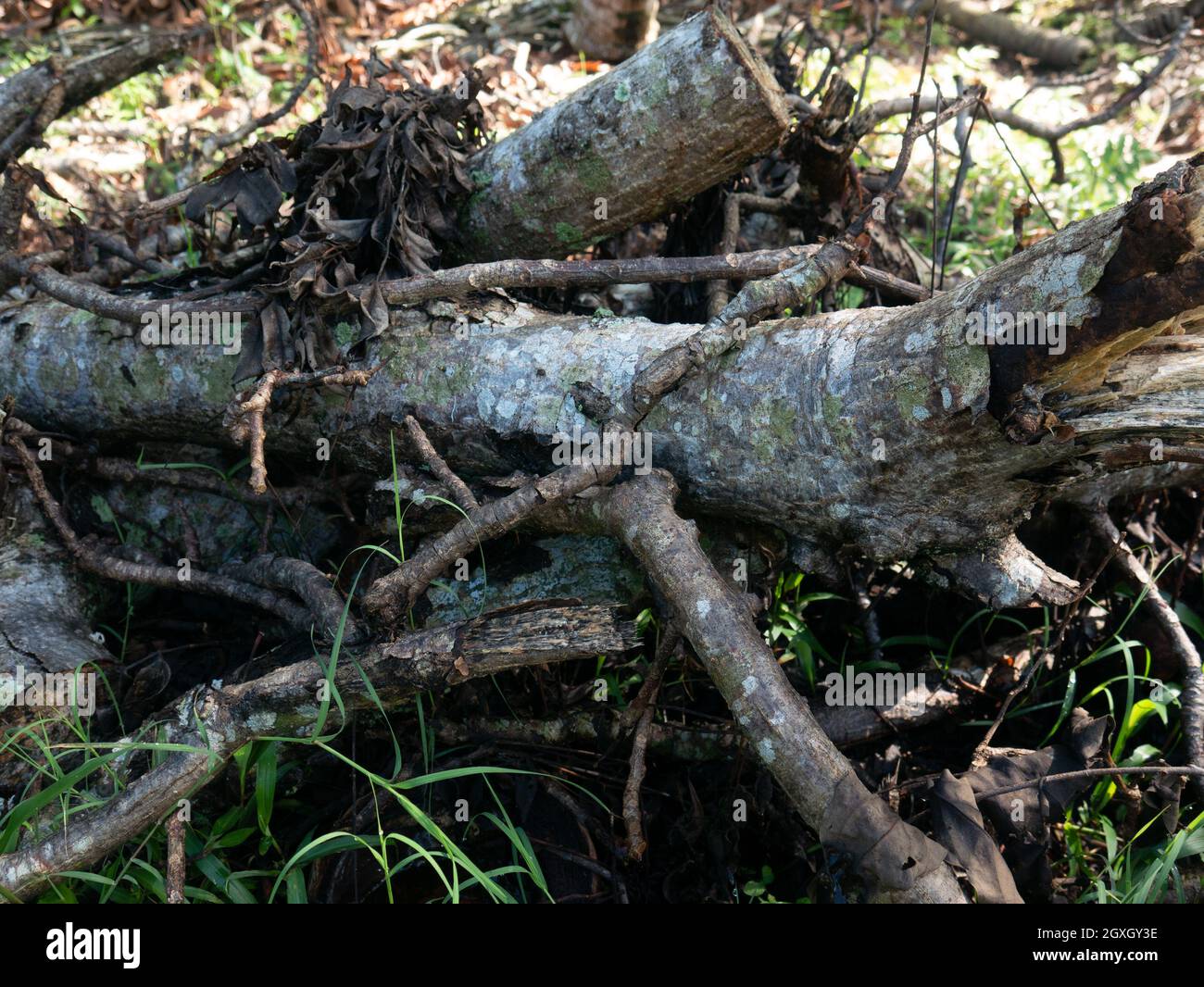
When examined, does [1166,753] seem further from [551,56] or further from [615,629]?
[551,56]

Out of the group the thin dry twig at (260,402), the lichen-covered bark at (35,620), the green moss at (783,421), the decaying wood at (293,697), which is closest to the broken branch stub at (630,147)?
the thin dry twig at (260,402)

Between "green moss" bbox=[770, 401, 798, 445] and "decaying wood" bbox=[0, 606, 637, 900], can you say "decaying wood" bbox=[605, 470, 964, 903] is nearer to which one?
"decaying wood" bbox=[0, 606, 637, 900]

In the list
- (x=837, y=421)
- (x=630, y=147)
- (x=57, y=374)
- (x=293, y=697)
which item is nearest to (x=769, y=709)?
(x=837, y=421)

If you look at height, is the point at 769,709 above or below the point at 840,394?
below

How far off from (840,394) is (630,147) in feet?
3.67

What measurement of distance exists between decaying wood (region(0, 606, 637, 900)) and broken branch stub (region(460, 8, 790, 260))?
4.61 ft

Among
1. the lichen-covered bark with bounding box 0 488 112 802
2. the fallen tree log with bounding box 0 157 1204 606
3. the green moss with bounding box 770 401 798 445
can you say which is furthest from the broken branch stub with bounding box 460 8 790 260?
the lichen-covered bark with bounding box 0 488 112 802

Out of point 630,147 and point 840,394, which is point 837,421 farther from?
point 630,147

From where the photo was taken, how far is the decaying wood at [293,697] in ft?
6.63

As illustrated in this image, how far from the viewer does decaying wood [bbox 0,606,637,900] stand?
2.02 meters

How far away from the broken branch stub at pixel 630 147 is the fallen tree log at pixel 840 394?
1.48ft

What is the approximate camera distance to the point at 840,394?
212cm

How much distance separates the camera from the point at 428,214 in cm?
288
